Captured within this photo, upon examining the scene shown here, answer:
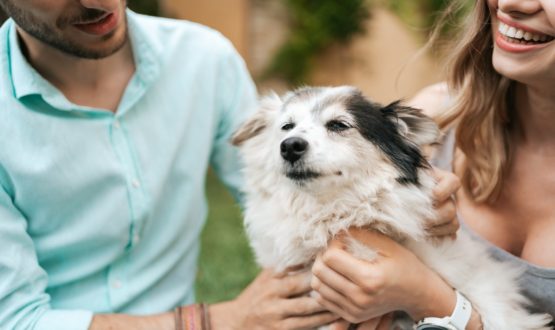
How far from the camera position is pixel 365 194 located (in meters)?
1.61

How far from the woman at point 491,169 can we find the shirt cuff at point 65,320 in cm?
65

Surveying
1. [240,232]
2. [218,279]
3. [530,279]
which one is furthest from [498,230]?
[240,232]

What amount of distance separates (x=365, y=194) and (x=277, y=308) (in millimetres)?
406

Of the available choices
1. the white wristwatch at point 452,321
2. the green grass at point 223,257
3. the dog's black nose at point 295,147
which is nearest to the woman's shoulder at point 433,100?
the dog's black nose at point 295,147

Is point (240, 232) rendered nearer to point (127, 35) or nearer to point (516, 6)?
point (127, 35)

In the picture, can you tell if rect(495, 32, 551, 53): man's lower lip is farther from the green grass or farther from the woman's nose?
the green grass

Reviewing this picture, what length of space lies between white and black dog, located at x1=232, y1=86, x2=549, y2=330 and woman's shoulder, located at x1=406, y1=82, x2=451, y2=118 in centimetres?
29

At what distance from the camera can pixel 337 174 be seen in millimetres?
1587

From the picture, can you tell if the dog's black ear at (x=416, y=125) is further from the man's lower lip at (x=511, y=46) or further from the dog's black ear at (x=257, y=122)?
the dog's black ear at (x=257, y=122)

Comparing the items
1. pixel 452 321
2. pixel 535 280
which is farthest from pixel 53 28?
pixel 535 280

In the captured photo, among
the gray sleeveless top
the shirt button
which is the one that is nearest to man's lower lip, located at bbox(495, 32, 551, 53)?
the gray sleeveless top

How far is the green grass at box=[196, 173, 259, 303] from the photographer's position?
3172mm

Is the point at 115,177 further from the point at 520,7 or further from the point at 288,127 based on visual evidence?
the point at 520,7

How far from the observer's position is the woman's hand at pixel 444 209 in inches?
62.3
